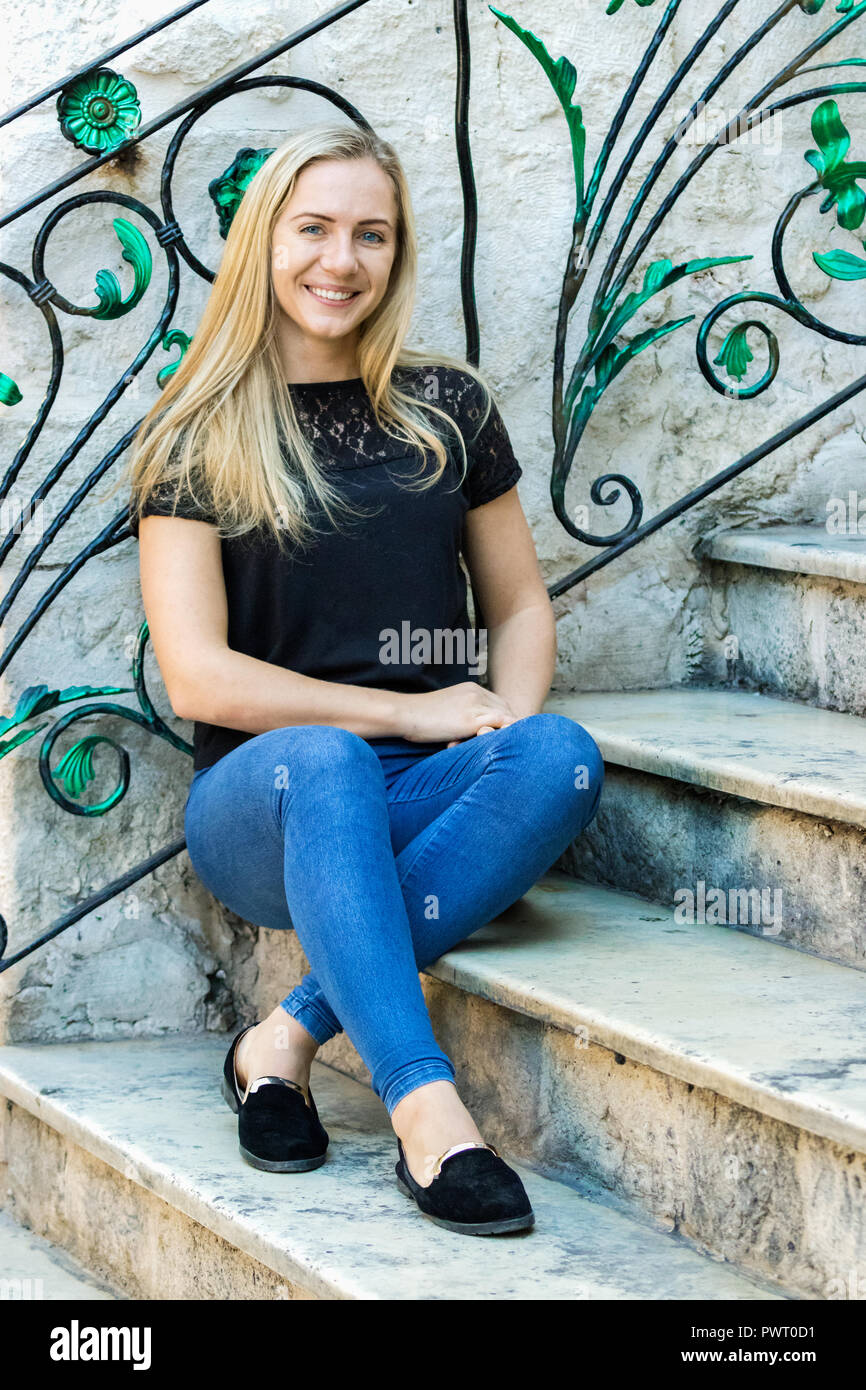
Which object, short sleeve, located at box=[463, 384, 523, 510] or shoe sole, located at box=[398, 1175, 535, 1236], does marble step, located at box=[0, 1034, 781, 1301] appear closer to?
shoe sole, located at box=[398, 1175, 535, 1236]

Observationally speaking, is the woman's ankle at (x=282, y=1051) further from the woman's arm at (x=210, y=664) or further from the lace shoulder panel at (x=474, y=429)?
the lace shoulder panel at (x=474, y=429)

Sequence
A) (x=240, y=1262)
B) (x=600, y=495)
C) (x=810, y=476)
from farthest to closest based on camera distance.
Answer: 1. (x=810, y=476)
2. (x=600, y=495)
3. (x=240, y=1262)

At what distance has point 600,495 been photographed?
2.35 m

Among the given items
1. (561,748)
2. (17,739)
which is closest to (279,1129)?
(561,748)

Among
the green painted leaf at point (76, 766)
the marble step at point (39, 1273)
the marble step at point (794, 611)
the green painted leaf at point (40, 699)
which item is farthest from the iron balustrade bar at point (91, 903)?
the marble step at point (794, 611)

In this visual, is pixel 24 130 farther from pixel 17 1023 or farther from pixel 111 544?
pixel 17 1023

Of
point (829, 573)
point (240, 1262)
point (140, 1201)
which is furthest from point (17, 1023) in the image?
point (829, 573)

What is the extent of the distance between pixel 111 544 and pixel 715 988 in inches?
38.7

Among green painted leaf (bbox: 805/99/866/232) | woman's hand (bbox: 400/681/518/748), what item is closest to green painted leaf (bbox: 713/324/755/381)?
green painted leaf (bbox: 805/99/866/232)

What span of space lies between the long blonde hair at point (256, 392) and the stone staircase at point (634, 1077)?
0.56 metres

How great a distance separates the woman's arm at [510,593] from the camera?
2.15 m

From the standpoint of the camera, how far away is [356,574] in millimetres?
2002

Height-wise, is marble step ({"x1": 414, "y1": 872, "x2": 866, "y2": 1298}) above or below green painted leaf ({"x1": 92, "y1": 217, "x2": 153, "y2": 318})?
below

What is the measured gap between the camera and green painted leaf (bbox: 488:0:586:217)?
2.16 m
